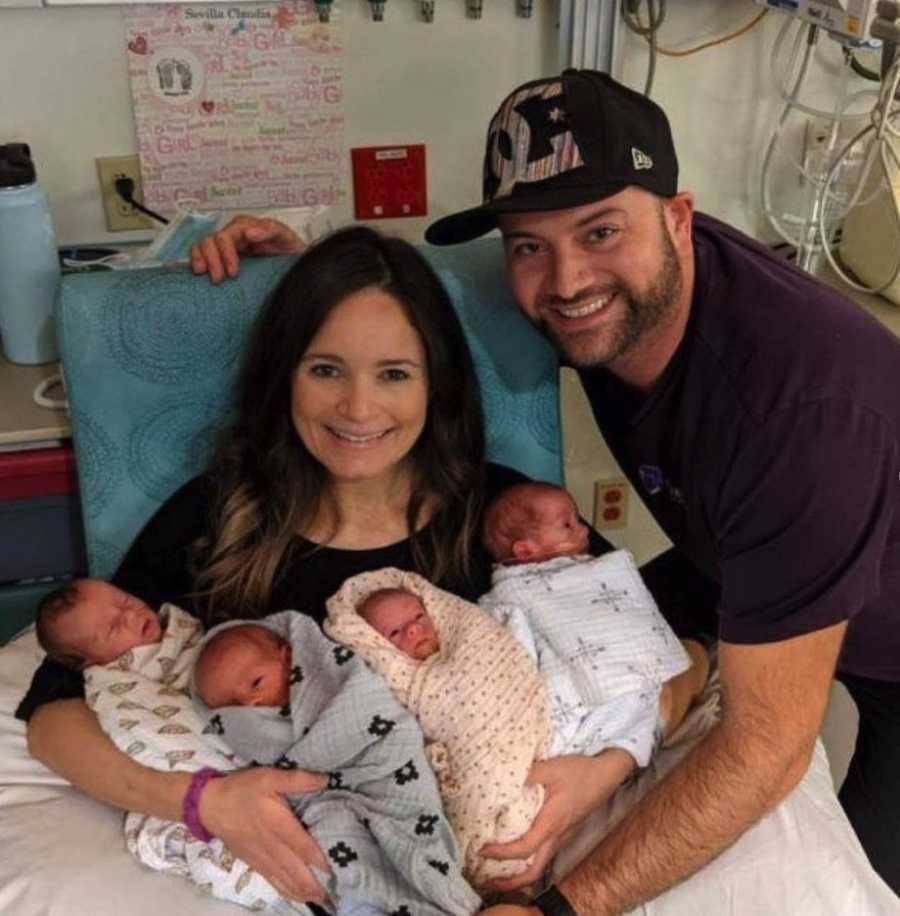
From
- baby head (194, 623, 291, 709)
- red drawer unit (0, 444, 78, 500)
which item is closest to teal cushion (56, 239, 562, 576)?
red drawer unit (0, 444, 78, 500)

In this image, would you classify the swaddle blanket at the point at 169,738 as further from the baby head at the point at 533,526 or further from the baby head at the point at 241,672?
the baby head at the point at 533,526

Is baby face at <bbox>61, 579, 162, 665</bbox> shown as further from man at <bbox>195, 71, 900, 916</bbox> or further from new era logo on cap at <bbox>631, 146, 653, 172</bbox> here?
new era logo on cap at <bbox>631, 146, 653, 172</bbox>

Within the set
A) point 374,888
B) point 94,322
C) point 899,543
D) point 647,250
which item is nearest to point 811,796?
point 899,543

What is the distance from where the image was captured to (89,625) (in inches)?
54.4

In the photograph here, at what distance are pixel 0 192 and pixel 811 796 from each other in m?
1.40

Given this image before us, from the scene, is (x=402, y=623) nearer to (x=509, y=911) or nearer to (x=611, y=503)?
(x=509, y=911)

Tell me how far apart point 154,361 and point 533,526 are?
0.55 metres

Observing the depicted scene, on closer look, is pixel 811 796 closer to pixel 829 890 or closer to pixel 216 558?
pixel 829 890

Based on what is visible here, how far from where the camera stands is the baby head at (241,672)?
1.30 metres

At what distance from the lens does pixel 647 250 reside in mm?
1277

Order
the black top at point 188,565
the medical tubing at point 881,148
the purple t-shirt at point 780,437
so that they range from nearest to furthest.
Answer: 1. the purple t-shirt at point 780,437
2. the black top at point 188,565
3. the medical tubing at point 881,148

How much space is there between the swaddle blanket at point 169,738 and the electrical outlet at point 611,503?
110cm

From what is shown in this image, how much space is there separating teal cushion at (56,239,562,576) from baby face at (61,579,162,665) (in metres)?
0.18

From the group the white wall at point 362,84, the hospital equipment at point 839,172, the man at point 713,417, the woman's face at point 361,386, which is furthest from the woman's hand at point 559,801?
the white wall at point 362,84
